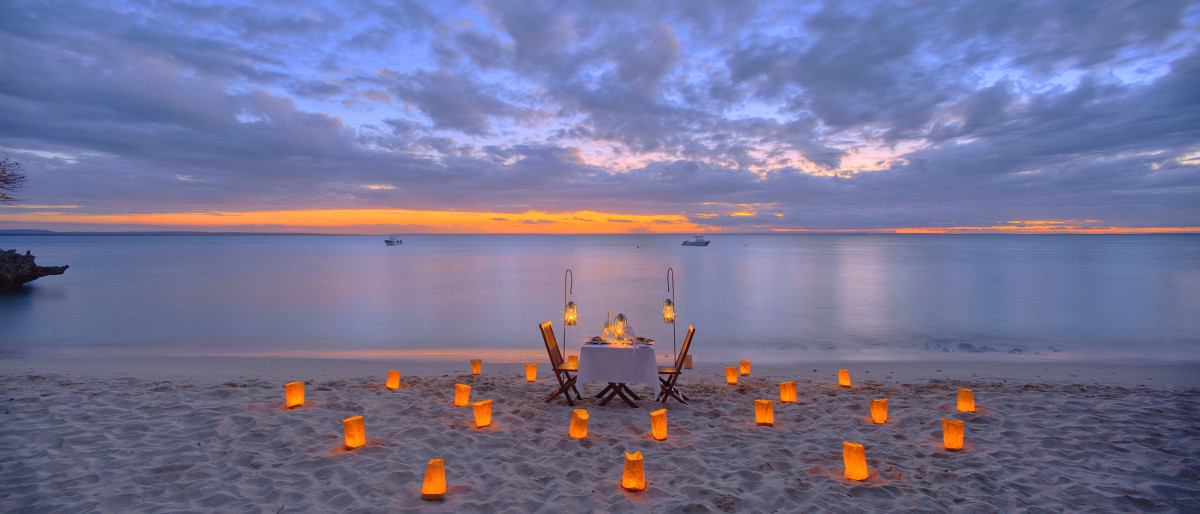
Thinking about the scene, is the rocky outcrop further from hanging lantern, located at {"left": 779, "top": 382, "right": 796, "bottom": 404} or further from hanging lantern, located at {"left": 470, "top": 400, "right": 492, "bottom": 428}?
hanging lantern, located at {"left": 779, "top": 382, "right": 796, "bottom": 404}

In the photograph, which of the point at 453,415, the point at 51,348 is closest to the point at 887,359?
the point at 453,415

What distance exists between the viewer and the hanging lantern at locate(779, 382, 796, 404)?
231 inches

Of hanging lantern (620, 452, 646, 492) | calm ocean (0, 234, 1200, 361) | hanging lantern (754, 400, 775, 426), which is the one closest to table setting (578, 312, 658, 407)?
hanging lantern (754, 400, 775, 426)

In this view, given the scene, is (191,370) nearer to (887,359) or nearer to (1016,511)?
(1016,511)

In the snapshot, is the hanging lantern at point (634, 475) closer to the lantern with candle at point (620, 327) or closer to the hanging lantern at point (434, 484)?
the hanging lantern at point (434, 484)

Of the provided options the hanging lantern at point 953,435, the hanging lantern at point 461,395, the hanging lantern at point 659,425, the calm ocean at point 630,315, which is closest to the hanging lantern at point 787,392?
the hanging lantern at point 953,435

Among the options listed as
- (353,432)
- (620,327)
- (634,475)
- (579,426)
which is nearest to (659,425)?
(579,426)

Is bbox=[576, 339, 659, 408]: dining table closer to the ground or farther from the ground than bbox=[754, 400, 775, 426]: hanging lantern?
farther from the ground

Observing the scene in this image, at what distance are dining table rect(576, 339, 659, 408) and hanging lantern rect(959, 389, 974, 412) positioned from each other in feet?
10.3

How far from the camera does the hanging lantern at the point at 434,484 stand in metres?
3.61

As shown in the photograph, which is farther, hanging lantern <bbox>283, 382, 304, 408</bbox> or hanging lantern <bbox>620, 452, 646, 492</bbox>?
hanging lantern <bbox>283, 382, 304, 408</bbox>

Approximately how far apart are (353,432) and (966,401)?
5938 millimetres

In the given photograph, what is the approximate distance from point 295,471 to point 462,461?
48.2 inches

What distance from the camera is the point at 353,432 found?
174 inches
